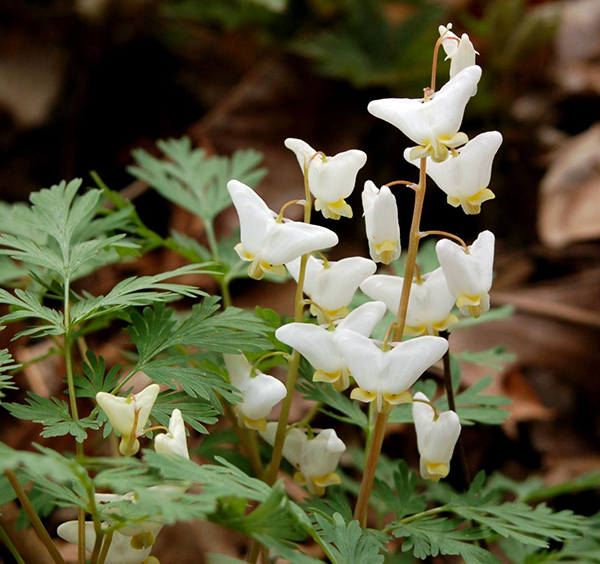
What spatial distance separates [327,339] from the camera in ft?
3.60

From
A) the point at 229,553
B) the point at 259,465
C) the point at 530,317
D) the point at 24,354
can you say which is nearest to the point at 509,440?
the point at 530,317

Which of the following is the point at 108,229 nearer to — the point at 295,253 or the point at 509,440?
the point at 295,253

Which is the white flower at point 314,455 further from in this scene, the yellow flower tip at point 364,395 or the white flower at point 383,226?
the white flower at point 383,226

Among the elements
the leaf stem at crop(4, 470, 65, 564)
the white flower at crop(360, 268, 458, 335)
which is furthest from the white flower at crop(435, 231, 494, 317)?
the leaf stem at crop(4, 470, 65, 564)

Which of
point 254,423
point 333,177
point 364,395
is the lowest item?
point 254,423

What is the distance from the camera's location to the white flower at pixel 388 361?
1.04 m

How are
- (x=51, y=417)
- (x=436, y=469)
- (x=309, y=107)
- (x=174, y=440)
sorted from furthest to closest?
(x=309, y=107) < (x=436, y=469) < (x=51, y=417) < (x=174, y=440)

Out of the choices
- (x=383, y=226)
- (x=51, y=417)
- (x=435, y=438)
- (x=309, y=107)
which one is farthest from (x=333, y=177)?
(x=309, y=107)

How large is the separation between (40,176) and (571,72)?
117 inches

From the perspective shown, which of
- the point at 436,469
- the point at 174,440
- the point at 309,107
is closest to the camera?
the point at 174,440

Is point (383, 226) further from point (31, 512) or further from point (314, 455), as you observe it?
point (31, 512)

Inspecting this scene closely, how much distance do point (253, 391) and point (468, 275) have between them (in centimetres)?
39

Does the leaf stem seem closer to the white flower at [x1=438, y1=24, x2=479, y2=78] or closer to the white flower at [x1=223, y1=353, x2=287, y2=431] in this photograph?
the white flower at [x1=223, y1=353, x2=287, y2=431]

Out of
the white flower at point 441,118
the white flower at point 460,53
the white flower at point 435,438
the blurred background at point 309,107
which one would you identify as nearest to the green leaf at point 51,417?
the white flower at point 435,438
